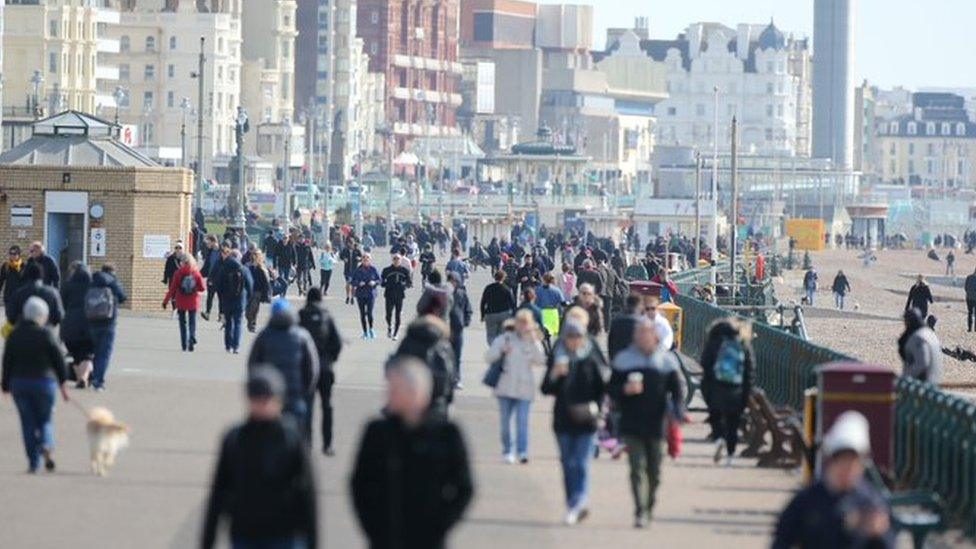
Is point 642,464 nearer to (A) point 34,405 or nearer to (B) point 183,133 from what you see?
(A) point 34,405

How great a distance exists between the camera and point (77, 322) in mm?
25844

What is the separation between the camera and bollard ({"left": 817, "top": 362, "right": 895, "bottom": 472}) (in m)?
18.6

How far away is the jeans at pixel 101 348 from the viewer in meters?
26.0

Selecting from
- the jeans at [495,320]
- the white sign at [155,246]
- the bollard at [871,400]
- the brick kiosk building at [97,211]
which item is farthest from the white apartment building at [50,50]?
the bollard at [871,400]

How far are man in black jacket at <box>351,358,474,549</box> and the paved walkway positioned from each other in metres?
5.37

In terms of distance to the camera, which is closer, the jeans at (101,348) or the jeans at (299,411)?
the jeans at (299,411)

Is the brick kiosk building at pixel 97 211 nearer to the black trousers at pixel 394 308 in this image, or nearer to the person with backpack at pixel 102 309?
the black trousers at pixel 394 308

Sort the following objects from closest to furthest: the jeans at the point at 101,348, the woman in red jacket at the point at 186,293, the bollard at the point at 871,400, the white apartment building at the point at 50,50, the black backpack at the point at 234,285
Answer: the bollard at the point at 871,400, the jeans at the point at 101,348, the woman in red jacket at the point at 186,293, the black backpack at the point at 234,285, the white apartment building at the point at 50,50

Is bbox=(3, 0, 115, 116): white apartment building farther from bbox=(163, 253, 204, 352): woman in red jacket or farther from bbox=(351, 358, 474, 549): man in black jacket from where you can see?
bbox=(351, 358, 474, 549): man in black jacket

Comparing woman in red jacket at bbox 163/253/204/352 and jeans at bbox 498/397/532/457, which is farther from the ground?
woman in red jacket at bbox 163/253/204/352

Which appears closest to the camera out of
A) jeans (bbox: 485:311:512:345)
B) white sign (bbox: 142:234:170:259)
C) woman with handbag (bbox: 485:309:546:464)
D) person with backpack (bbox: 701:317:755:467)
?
woman with handbag (bbox: 485:309:546:464)

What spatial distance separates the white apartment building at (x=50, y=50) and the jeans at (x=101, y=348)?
101241 mm

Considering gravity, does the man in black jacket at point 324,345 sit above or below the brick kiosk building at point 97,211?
below

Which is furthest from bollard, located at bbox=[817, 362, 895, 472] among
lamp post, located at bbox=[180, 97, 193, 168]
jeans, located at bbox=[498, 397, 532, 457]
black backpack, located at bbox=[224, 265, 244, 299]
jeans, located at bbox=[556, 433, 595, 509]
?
lamp post, located at bbox=[180, 97, 193, 168]
